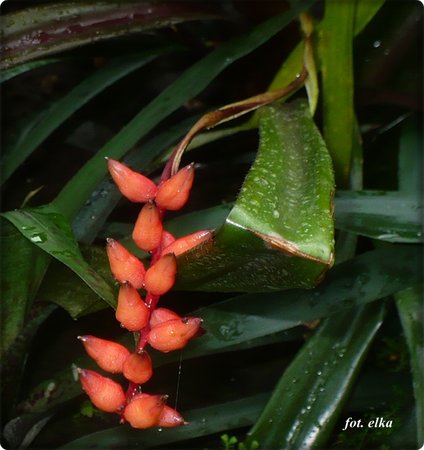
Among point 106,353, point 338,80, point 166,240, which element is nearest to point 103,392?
point 106,353

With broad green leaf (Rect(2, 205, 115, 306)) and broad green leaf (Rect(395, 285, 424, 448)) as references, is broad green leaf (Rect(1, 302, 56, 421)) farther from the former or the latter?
broad green leaf (Rect(395, 285, 424, 448))

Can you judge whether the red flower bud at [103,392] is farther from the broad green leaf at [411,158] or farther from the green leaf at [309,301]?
the broad green leaf at [411,158]

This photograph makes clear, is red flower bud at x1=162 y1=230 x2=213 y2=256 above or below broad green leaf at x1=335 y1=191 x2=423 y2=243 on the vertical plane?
below

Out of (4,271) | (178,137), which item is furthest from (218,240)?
(178,137)

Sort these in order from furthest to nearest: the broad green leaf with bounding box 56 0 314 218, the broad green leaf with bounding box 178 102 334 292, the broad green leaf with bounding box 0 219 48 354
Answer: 1. the broad green leaf with bounding box 56 0 314 218
2. the broad green leaf with bounding box 0 219 48 354
3. the broad green leaf with bounding box 178 102 334 292

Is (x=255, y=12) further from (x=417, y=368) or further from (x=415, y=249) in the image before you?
(x=417, y=368)

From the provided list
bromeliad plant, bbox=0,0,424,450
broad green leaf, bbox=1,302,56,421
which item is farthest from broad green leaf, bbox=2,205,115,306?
broad green leaf, bbox=1,302,56,421

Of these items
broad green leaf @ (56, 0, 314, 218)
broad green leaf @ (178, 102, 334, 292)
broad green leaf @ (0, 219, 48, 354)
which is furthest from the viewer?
broad green leaf @ (56, 0, 314, 218)

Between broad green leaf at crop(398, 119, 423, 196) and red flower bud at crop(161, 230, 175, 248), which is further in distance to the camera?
broad green leaf at crop(398, 119, 423, 196)

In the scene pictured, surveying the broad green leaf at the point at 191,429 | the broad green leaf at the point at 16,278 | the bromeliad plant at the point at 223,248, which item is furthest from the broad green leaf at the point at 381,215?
the broad green leaf at the point at 16,278
